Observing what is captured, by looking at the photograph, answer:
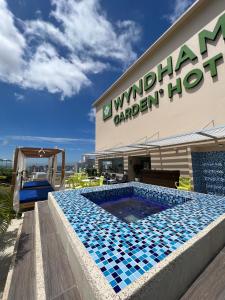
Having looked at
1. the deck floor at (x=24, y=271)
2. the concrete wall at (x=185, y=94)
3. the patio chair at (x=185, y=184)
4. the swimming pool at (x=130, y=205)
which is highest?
the concrete wall at (x=185, y=94)

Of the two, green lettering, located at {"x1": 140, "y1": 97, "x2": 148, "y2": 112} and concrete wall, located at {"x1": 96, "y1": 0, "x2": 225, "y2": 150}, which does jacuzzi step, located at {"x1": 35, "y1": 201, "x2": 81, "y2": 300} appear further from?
green lettering, located at {"x1": 140, "y1": 97, "x2": 148, "y2": 112}

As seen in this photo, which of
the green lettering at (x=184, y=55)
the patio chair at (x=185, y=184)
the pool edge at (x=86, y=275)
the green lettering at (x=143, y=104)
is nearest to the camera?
the pool edge at (x=86, y=275)

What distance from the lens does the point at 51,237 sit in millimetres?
3918

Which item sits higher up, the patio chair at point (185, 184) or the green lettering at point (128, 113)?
the green lettering at point (128, 113)

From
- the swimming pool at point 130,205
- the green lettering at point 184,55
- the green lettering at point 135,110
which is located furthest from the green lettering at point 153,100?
the swimming pool at point 130,205

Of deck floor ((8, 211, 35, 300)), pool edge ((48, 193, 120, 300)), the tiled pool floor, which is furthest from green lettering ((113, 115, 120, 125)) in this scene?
pool edge ((48, 193, 120, 300))

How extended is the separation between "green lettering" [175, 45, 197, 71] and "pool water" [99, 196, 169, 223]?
9.76m

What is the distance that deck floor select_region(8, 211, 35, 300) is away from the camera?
2484mm

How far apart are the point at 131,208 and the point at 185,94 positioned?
337 inches

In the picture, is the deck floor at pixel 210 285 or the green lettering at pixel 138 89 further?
the green lettering at pixel 138 89

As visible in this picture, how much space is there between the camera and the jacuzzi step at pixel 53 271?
2.29m

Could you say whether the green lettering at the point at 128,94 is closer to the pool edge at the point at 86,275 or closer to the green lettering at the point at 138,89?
the green lettering at the point at 138,89

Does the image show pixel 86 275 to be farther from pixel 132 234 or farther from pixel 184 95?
pixel 184 95

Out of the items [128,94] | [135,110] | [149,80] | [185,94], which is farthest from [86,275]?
[128,94]
